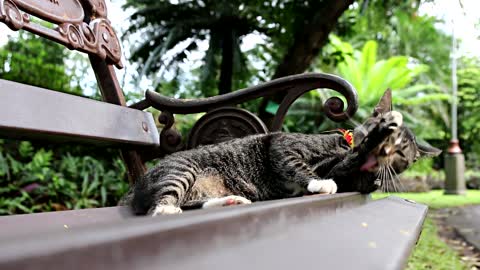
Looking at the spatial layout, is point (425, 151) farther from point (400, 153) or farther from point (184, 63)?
point (184, 63)

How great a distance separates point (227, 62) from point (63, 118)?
4651 mm

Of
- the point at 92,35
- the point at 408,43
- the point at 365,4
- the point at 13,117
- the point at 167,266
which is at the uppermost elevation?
the point at 408,43

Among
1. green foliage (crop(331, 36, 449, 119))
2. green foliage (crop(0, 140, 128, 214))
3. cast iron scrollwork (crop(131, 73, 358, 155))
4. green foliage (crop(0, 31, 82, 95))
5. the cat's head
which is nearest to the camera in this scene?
the cat's head

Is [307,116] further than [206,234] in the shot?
Yes

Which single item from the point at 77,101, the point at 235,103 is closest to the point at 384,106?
the point at 235,103

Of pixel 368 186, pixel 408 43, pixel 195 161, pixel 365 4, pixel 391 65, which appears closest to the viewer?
pixel 368 186

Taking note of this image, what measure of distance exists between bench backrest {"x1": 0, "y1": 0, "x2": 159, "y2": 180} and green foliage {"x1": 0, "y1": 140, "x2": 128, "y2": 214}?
1.80 metres

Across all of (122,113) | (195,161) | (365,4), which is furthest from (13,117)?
(365,4)

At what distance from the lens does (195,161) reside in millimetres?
1724

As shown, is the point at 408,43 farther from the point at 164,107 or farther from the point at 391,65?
the point at 164,107

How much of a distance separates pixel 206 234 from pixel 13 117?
988 millimetres

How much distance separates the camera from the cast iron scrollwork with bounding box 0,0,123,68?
1.39 metres

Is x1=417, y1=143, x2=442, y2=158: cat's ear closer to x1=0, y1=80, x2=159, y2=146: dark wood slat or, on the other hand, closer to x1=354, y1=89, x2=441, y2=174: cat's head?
x1=354, y1=89, x2=441, y2=174: cat's head

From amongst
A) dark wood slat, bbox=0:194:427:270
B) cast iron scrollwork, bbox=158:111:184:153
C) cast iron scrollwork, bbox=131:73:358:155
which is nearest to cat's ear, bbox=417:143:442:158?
cast iron scrollwork, bbox=131:73:358:155
